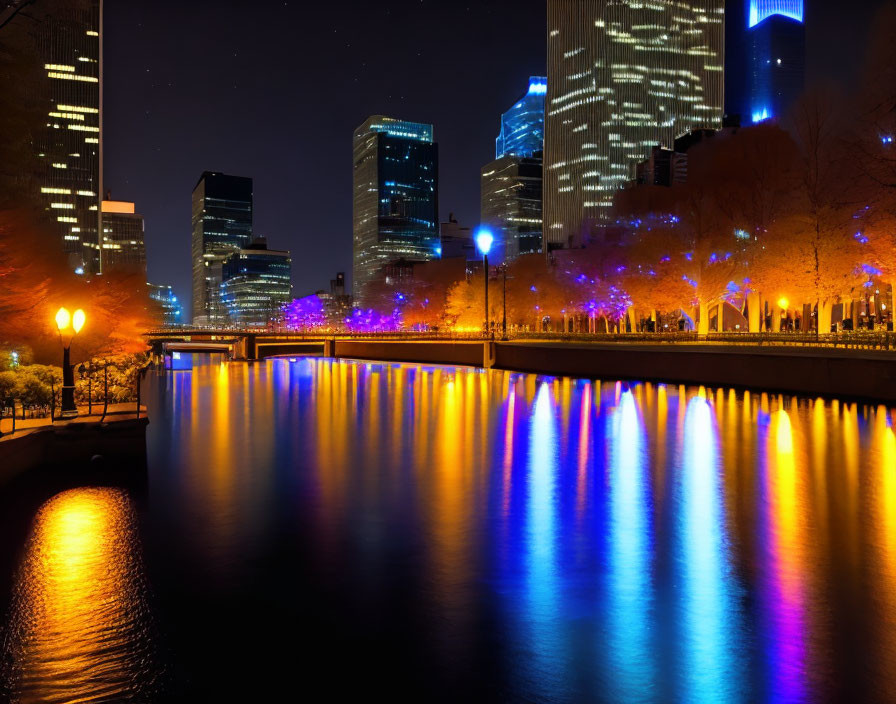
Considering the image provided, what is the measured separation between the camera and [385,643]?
5.44 m

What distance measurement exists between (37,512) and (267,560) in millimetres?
4028

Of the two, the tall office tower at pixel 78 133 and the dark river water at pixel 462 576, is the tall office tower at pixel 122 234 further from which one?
the dark river water at pixel 462 576

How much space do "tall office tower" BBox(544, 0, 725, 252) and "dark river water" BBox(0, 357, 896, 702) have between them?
136 meters

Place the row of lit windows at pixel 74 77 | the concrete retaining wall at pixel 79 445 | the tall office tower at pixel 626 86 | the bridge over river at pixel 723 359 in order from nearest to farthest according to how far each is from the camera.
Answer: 1. the concrete retaining wall at pixel 79 445
2. the bridge over river at pixel 723 359
3. the row of lit windows at pixel 74 77
4. the tall office tower at pixel 626 86

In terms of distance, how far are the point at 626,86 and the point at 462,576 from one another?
510ft

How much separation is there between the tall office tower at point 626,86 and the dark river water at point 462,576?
13639cm

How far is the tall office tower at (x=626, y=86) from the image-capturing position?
148m

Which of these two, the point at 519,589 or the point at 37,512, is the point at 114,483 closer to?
the point at 37,512

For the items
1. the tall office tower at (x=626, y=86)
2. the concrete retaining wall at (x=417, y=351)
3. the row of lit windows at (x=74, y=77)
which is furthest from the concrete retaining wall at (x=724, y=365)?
the tall office tower at (x=626, y=86)

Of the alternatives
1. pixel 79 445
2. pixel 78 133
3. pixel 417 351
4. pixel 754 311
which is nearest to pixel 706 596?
pixel 79 445

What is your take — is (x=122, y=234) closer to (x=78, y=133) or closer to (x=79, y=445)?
(x=78, y=133)

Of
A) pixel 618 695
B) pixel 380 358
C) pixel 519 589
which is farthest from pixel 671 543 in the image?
pixel 380 358

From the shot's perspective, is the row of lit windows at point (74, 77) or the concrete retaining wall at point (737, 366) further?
the row of lit windows at point (74, 77)

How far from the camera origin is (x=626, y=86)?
14825cm
